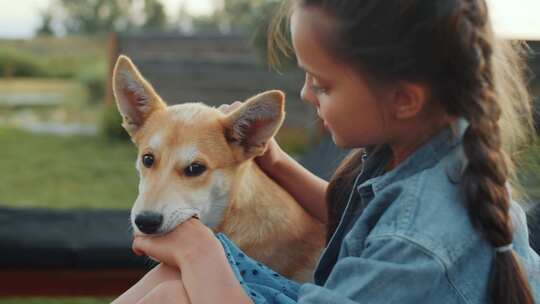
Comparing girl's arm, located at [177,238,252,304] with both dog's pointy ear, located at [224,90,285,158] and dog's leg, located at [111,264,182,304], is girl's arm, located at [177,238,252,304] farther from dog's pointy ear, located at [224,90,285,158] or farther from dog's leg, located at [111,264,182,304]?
dog's pointy ear, located at [224,90,285,158]

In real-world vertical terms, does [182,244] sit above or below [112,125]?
above

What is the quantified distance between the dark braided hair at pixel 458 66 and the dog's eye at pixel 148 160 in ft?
2.14

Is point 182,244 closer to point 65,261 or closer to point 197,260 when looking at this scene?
point 197,260

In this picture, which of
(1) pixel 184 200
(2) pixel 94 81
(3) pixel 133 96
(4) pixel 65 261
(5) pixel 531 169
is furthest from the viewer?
(2) pixel 94 81

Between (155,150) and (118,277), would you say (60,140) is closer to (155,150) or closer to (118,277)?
(118,277)

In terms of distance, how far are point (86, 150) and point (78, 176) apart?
1.18 meters

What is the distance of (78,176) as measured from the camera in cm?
571

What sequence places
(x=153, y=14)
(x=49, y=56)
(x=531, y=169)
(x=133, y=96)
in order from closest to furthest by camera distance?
(x=133, y=96) < (x=531, y=169) < (x=49, y=56) < (x=153, y=14)

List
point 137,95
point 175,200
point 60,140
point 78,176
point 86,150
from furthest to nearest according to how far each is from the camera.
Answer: point 60,140, point 86,150, point 78,176, point 137,95, point 175,200

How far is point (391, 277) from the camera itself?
1039 mm

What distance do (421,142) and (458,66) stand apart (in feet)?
0.49

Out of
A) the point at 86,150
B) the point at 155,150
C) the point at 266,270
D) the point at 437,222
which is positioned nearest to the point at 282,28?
the point at 155,150

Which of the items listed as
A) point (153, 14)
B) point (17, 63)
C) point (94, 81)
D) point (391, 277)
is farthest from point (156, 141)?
point (153, 14)

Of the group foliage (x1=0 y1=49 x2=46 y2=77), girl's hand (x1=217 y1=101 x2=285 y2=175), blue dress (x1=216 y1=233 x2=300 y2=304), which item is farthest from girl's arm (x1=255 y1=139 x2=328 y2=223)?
foliage (x1=0 y1=49 x2=46 y2=77)
